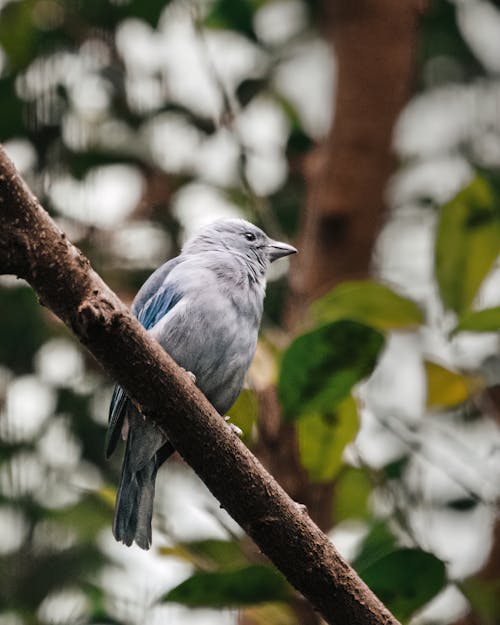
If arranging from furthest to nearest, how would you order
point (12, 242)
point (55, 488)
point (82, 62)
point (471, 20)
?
1. point (471, 20)
2. point (82, 62)
3. point (55, 488)
4. point (12, 242)

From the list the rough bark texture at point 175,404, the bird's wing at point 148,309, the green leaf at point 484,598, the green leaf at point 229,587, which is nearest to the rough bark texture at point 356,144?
the bird's wing at point 148,309

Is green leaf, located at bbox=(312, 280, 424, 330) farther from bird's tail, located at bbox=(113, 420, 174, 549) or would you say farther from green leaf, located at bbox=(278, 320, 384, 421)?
bird's tail, located at bbox=(113, 420, 174, 549)

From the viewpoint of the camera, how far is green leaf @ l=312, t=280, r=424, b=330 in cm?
316

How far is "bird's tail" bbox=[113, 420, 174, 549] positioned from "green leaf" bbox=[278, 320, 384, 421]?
0.39 metres

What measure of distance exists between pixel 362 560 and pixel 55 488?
1.78 m

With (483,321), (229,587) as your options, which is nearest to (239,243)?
(483,321)

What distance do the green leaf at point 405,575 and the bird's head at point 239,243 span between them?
1.15m

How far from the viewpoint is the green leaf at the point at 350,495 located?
3.40 meters

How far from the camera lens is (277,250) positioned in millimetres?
3609

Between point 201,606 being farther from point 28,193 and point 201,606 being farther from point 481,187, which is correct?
point 481,187

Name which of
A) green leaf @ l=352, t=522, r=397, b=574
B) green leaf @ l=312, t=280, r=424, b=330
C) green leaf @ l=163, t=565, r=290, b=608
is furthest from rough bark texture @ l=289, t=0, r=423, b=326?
green leaf @ l=163, t=565, r=290, b=608

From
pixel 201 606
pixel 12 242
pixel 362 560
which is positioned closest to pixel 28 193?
pixel 12 242

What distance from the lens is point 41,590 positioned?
4.03m

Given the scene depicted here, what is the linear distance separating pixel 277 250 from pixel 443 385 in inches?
32.5
